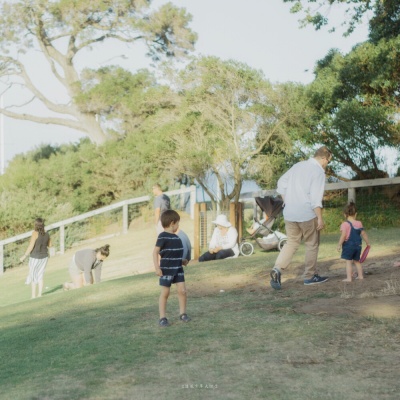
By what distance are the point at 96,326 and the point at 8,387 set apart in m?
2.74

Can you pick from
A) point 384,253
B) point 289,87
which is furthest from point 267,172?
point 384,253

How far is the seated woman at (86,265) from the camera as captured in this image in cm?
1623

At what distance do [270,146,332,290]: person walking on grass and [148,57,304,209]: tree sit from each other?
663 inches

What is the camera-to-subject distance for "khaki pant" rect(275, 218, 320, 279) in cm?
1151

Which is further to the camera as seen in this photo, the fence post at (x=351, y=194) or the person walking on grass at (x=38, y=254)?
the fence post at (x=351, y=194)

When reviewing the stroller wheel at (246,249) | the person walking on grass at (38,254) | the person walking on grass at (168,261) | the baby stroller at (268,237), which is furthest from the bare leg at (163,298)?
the stroller wheel at (246,249)

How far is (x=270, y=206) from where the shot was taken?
20484mm

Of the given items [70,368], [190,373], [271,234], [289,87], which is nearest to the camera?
[190,373]

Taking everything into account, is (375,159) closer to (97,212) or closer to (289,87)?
(289,87)

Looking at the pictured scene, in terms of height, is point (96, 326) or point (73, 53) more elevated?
point (73, 53)

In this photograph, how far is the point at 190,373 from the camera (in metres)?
7.31

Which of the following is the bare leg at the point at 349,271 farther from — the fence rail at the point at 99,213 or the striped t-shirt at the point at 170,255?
the fence rail at the point at 99,213

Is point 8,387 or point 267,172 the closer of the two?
point 8,387

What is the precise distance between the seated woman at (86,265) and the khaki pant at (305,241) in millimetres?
5294
